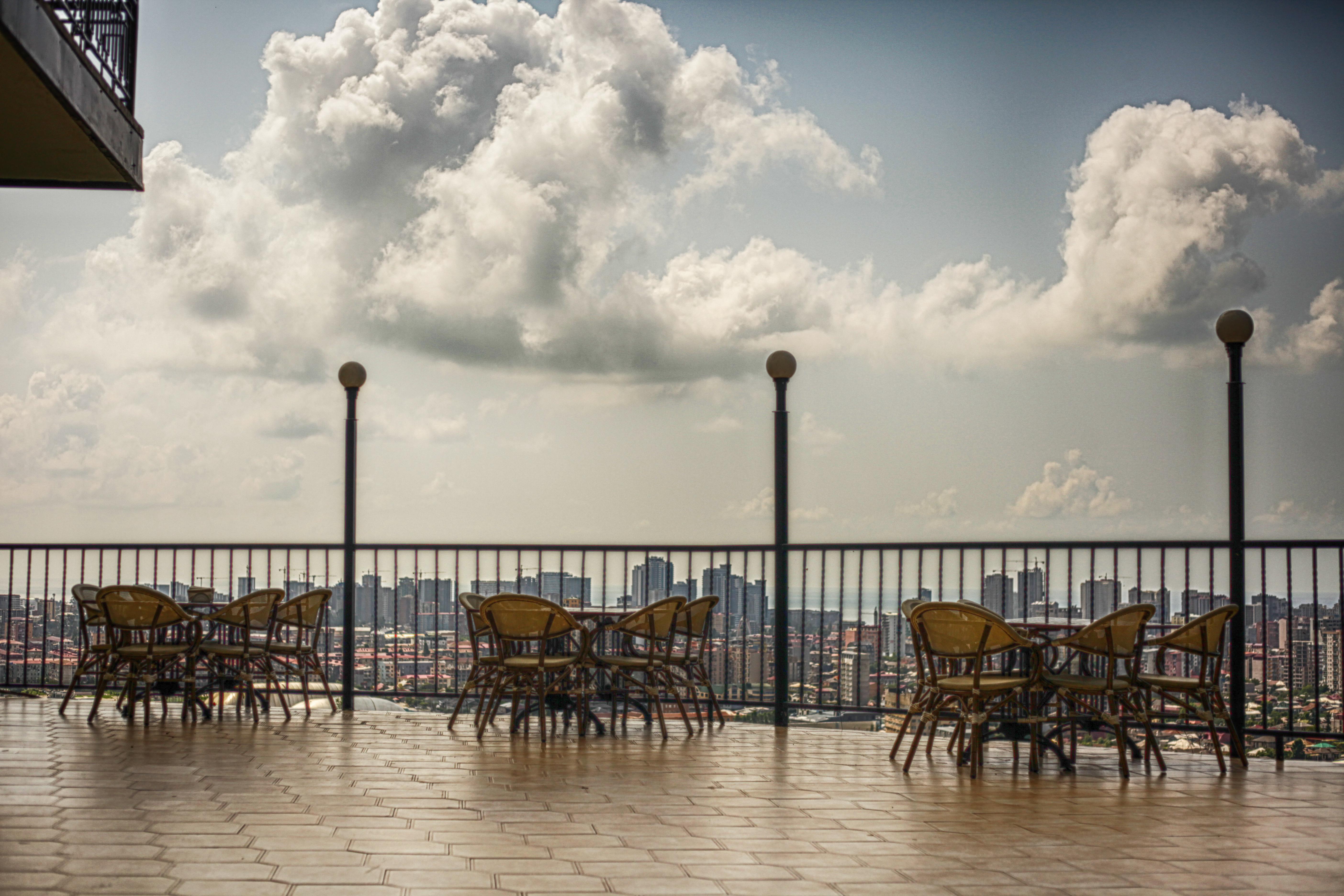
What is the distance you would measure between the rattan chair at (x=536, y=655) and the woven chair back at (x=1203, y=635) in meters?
3.09

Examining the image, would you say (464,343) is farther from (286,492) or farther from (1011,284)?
(1011,284)

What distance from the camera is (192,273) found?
13297 millimetres

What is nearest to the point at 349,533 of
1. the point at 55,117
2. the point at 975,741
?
the point at 55,117

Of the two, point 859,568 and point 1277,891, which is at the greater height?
point 859,568

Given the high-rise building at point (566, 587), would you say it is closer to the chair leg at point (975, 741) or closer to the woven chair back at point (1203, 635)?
the chair leg at point (975, 741)

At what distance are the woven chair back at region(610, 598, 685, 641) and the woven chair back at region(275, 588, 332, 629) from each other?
2.12 meters

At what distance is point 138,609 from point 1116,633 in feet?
18.2

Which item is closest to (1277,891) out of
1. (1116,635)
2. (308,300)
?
(1116,635)

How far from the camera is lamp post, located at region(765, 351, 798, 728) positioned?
6934 millimetres

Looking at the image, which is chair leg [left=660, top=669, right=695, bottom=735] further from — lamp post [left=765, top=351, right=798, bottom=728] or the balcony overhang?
the balcony overhang

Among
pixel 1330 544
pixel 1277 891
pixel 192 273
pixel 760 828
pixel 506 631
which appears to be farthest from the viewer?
pixel 192 273

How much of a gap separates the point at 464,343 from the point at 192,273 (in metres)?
3.54

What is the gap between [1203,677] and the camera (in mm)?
5336

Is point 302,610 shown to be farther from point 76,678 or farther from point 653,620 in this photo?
point 653,620
